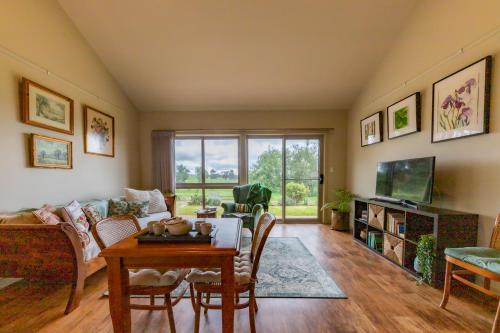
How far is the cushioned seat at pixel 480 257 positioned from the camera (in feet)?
5.33

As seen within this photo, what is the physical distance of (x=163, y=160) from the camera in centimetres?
507

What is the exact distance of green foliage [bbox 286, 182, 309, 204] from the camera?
5.27m

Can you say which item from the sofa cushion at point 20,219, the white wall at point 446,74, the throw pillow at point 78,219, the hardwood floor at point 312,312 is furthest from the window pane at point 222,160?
the sofa cushion at point 20,219

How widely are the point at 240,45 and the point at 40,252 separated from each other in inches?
137

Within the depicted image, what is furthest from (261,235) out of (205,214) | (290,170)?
(290,170)

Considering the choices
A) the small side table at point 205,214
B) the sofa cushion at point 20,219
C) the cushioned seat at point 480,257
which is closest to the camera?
the cushioned seat at point 480,257

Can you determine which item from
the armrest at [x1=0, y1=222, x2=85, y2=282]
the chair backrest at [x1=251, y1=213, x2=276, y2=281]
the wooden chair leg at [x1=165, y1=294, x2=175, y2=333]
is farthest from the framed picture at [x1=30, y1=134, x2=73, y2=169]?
the chair backrest at [x1=251, y1=213, x2=276, y2=281]

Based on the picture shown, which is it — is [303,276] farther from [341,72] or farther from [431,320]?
[341,72]

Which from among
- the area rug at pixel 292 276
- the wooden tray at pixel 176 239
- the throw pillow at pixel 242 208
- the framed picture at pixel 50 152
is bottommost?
the area rug at pixel 292 276

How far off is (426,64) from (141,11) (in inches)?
147

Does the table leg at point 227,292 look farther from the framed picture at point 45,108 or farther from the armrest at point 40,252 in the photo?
the framed picture at point 45,108

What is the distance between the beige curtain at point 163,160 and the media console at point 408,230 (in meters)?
3.76

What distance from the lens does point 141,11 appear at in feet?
10.1

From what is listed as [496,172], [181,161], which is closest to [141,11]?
[181,161]
